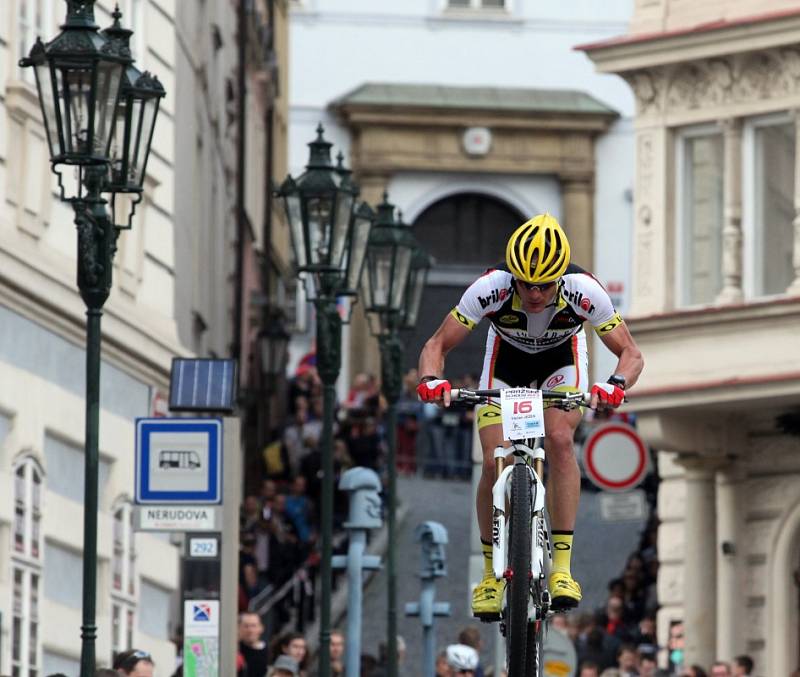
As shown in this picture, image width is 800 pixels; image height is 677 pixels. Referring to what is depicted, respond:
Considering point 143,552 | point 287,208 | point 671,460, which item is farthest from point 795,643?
point 287,208

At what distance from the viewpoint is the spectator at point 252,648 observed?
77.6 ft

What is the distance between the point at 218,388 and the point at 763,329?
47.8 feet

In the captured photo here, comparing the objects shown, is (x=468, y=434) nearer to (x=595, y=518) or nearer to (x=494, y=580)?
(x=595, y=518)

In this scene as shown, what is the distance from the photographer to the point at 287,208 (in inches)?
973

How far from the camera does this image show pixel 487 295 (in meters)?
16.2

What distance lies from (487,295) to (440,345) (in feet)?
1.69

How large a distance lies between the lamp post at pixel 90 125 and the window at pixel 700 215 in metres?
16.5

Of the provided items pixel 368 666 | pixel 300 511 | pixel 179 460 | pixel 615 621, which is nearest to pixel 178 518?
pixel 179 460

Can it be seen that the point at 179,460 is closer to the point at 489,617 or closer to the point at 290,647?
the point at 489,617

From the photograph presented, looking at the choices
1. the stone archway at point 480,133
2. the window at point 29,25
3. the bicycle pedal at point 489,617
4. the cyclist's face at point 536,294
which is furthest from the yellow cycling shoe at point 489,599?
the stone archway at point 480,133

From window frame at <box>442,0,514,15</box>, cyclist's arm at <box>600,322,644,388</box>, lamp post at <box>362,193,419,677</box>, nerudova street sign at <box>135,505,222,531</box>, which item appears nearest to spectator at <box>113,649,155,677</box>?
nerudova street sign at <box>135,505,222,531</box>

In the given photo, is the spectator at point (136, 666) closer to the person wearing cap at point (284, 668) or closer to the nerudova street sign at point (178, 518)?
the nerudova street sign at point (178, 518)

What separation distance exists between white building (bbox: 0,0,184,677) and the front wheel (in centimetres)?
906

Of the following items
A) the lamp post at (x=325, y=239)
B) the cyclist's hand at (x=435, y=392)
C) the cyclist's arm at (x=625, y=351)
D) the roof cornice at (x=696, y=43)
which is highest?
the roof cornice at (x=696, y=43)
